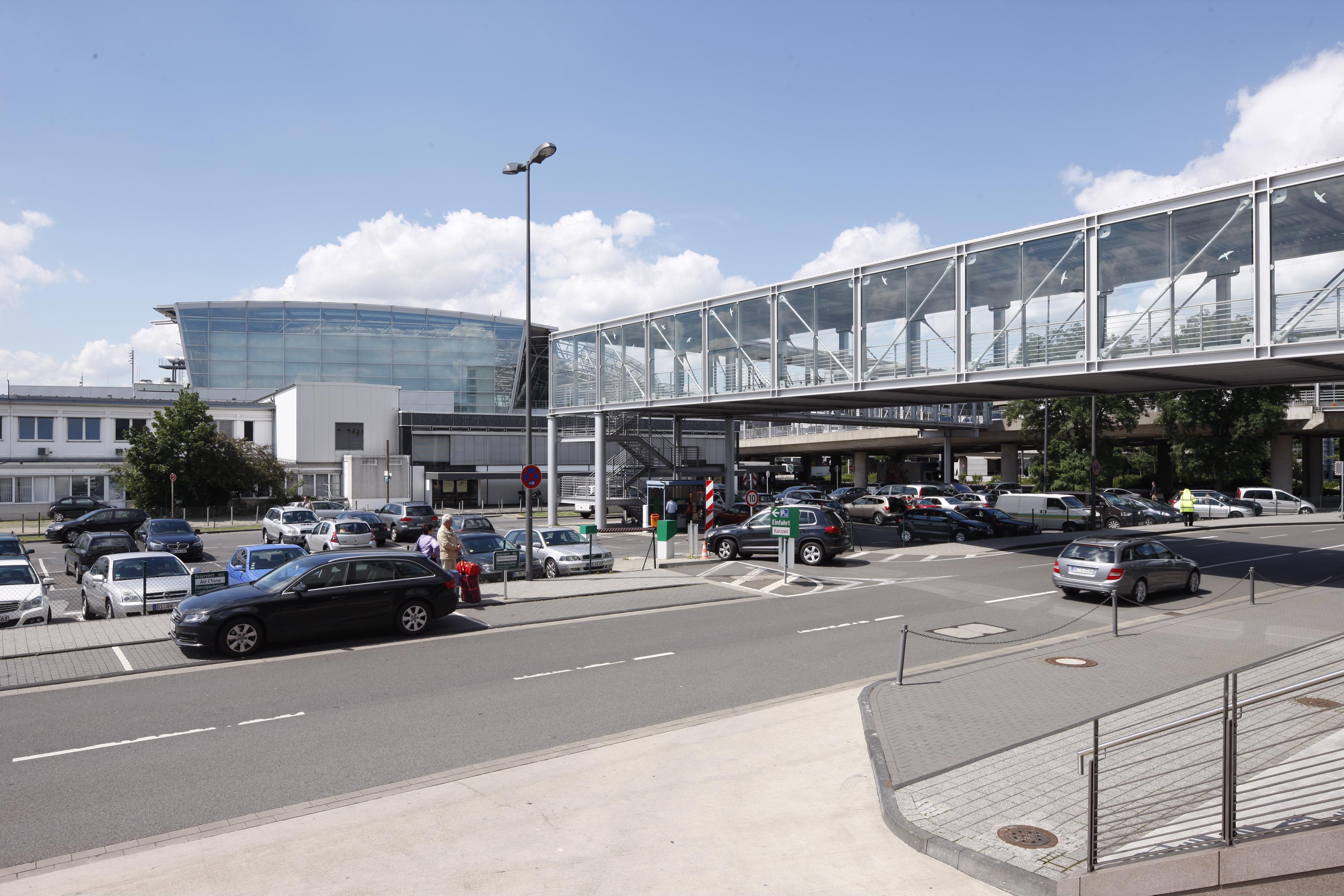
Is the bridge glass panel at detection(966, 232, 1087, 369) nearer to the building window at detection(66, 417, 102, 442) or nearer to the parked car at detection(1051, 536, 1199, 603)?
the parked car at detection(1051, 536, 1199, 603)

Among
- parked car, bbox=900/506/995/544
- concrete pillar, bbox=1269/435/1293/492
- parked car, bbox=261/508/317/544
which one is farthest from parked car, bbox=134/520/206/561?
concrete pillar, bbox=1269/435/1293/492

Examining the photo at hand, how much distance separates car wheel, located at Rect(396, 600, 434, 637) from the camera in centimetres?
1462

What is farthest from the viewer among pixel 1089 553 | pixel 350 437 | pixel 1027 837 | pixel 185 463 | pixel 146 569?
pixel 350 437

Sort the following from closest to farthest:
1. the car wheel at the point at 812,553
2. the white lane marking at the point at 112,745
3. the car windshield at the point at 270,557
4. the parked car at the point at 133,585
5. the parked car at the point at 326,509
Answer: the white lane marking at the point at 112,745 → the parked car at the point at 133,585 → the car windshield at the point at 270,557 → the car wheel at the point at 812,553 → the parked car at the point at 326,509

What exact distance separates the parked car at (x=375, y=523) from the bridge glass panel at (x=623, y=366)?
37.2 ft

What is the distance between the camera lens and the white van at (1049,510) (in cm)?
3669

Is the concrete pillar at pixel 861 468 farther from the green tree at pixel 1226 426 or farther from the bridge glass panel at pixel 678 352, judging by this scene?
the bridge glass panel at pixel 678 352

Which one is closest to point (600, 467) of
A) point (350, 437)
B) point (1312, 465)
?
point (350, 437)

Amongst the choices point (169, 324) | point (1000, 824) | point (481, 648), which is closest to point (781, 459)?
point (169, 324)

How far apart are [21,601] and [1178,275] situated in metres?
25.4

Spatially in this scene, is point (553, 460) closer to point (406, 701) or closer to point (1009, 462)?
point (406, 701)

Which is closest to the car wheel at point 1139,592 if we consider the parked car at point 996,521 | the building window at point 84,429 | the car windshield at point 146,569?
the parked car at point 996,521

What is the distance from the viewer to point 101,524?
35031 millimetres

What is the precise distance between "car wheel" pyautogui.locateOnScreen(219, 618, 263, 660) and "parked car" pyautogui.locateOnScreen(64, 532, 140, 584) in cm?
1260
